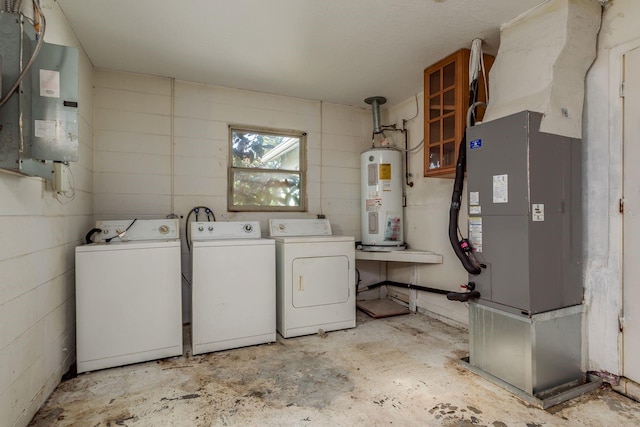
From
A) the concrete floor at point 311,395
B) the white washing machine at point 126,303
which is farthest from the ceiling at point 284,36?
the concrete floor at point 311,395

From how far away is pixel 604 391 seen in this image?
200 cm

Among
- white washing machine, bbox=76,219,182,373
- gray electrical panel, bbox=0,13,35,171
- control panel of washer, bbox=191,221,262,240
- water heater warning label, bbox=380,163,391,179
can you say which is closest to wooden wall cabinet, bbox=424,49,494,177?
water heater warning label, bbox=380,163,391,179

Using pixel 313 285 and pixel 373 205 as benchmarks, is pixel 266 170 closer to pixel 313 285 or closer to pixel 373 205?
pixel 373 205

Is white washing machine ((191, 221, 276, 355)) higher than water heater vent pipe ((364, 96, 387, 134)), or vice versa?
water heater vent pipe ((364, 96, 387, 134))

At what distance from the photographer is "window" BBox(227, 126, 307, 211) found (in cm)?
354

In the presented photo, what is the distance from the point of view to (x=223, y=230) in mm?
3053

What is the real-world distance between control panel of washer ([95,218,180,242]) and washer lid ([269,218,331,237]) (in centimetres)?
96

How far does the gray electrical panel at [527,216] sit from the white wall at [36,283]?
8.90 feet

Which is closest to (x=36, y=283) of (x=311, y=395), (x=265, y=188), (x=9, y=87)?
(x=9, y=87)

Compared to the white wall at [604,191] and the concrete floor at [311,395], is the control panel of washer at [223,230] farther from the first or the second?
the white wall at [604,191]

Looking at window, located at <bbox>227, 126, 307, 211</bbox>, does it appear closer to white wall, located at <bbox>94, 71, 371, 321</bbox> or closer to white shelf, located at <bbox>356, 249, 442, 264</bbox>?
white wall, located at <bbox>94, 71, 371, 321</bbox>

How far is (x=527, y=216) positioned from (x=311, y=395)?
174 cm

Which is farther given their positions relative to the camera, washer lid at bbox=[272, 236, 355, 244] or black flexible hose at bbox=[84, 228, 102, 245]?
washer lid at bbox=[272, 236, 355, 244]

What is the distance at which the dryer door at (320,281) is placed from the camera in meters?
A: 2.95
